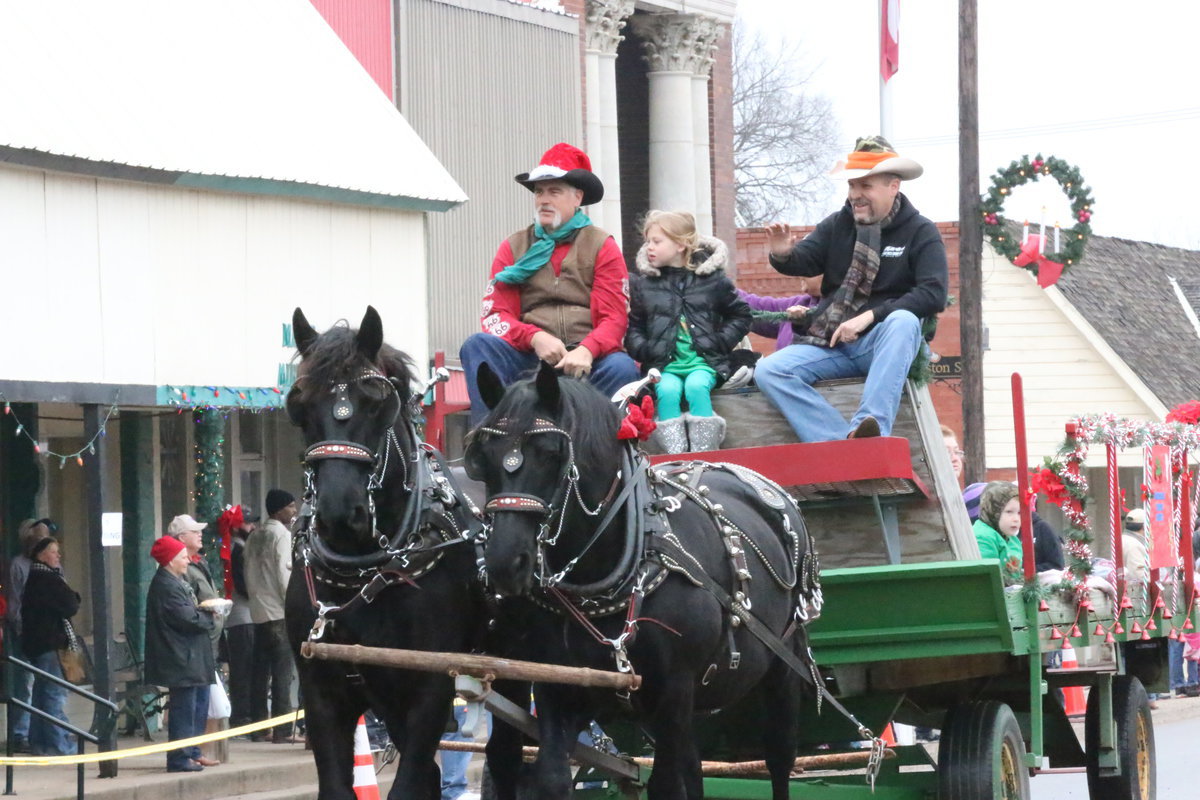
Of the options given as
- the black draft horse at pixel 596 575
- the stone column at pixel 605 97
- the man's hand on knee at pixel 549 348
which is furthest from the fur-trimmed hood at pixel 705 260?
the stone column at pixel 605 97

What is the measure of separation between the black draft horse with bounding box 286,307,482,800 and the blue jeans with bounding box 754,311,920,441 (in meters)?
2.27

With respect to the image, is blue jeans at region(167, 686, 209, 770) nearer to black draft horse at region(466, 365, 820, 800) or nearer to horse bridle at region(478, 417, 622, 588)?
black draft horse at region(466, 365, 820, 800)

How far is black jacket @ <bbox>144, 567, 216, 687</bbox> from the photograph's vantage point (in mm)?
14195

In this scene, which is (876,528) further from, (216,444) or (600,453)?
(216,444)

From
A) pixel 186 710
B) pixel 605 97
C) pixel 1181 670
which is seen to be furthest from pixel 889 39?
pixel 605 97

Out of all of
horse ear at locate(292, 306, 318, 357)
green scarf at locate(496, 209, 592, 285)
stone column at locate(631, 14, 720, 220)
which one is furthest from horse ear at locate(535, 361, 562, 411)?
stone column at locate(631, 14, 720, 220)

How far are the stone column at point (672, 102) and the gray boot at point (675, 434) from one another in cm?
1795

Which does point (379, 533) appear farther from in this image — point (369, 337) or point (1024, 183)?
point (1024, 183)

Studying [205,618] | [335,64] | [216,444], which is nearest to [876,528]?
[205,618]

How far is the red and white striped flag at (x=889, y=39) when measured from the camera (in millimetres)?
Result: 14508

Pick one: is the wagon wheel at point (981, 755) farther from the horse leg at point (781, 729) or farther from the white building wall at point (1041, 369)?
the white building wall at point (1041, 369)

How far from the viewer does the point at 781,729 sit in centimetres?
841

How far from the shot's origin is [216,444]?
17.3 meters

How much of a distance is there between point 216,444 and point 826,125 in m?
41.3
